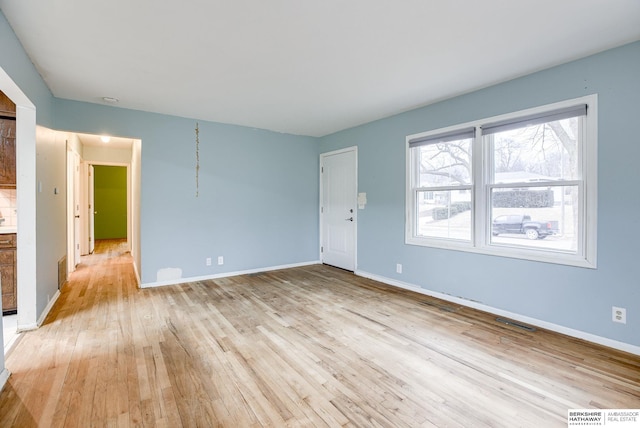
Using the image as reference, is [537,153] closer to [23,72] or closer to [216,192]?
[216,192]

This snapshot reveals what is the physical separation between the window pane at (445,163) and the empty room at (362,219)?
0.10ft

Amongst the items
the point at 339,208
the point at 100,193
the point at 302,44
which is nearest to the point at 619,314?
the point at 302,44

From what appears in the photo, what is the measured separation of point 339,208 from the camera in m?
5.48

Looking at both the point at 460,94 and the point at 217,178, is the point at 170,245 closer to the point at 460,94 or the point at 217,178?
the point at 217,178

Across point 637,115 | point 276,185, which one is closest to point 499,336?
point 637,115

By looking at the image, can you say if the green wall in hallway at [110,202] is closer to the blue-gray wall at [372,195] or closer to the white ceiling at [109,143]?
the white ceiling at [109,143]

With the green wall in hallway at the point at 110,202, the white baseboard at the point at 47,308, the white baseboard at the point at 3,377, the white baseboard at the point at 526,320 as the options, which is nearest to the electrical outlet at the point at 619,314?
the white baseboard at the point at 526,320

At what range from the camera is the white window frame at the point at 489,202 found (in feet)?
8.53

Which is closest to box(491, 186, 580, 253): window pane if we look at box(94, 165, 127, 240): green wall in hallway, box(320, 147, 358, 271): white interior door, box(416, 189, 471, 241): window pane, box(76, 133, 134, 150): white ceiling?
box(416, 189, 471, 241): window pane

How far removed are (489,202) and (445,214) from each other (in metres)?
0.57

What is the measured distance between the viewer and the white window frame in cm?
260

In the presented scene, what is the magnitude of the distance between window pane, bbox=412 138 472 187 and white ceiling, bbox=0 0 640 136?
0.63 m

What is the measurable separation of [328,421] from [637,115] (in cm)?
323

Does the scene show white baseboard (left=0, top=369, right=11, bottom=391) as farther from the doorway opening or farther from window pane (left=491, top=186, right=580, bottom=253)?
window pane (left=491, top=186, right=580, bottom=253)
